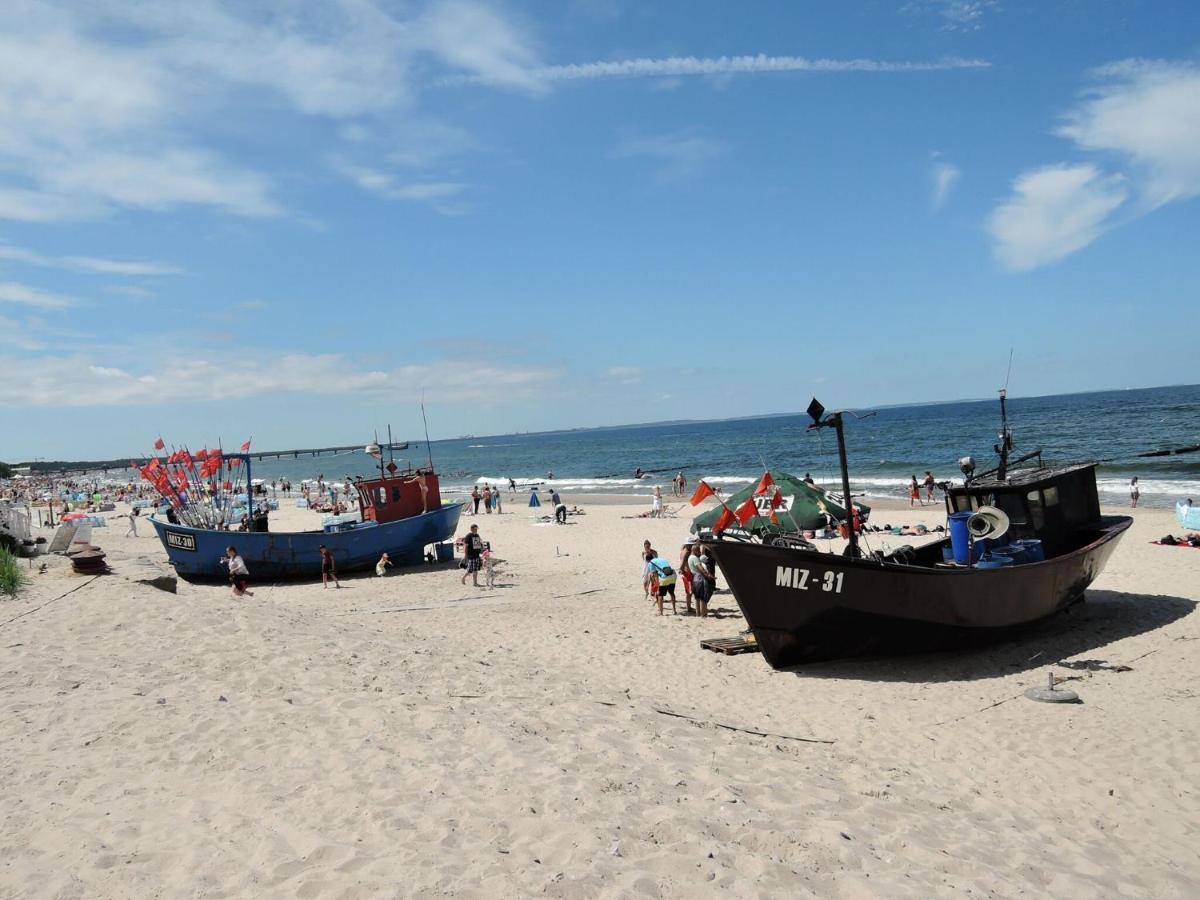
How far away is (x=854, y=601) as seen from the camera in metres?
10.4

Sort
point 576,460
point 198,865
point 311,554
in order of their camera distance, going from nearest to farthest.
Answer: point 198,865 → point 311,554 → point 576,460

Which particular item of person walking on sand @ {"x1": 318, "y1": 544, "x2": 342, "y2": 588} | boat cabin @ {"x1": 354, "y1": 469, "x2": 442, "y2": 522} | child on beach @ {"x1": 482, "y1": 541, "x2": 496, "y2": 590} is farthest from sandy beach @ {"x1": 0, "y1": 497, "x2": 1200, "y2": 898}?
boat cabin @ {"x1": 354, "y1": 469, "x2": 442, "y2": 522}

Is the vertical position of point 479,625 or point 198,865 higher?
point 198,865

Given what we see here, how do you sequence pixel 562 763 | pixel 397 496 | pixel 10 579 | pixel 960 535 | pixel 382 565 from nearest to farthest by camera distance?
pixel 562 763, pixel 960 535, pixel 10 579, pixel 382 565, pixel 397 496

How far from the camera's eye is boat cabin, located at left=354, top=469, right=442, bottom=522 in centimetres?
2091

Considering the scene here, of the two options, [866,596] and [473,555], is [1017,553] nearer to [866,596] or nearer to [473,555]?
[866,596]

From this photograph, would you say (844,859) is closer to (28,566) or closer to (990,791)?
(990,791)

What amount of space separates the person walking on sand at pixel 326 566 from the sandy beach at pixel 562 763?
6.07 metres

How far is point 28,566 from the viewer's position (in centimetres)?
1568

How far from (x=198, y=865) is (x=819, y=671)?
836 cm

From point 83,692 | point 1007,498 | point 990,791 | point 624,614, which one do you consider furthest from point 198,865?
point 1007,498

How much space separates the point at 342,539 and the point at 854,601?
13.8 m

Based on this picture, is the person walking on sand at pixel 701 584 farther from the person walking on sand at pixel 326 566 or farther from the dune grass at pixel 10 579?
the dune grass at pixel 10 579

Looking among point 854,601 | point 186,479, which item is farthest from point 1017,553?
point 186,479
